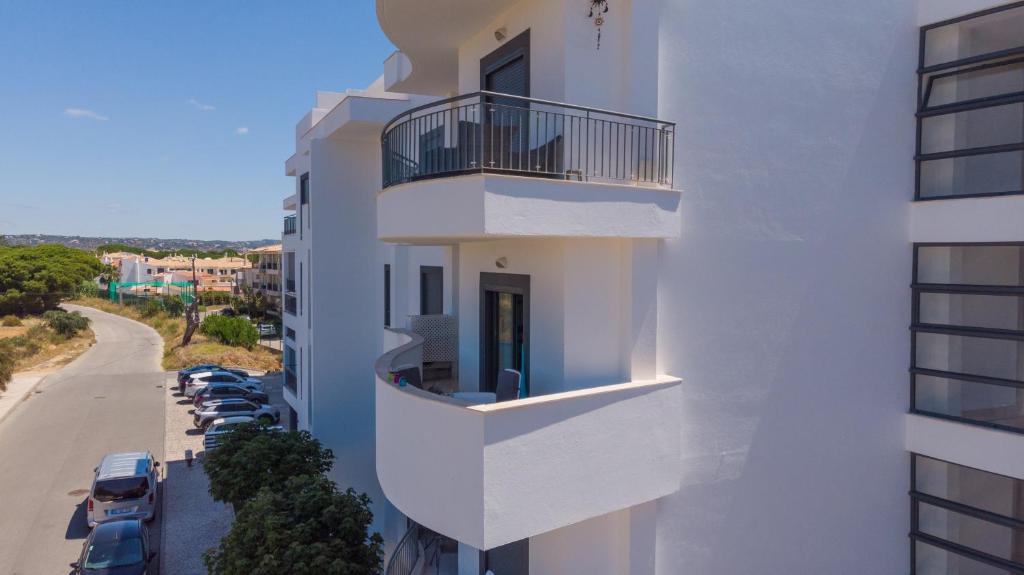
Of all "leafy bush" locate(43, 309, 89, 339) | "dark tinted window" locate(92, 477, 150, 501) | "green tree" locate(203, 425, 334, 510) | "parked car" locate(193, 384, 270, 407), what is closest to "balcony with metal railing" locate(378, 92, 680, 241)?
"green tree" locate(203, 425, 334, 510)

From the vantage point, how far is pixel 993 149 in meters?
8.30

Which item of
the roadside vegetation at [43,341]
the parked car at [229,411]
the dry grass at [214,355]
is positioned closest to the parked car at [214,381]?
the parked car at [229,411]

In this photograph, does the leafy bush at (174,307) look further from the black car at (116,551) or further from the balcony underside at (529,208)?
the balcony underside at (529,208)

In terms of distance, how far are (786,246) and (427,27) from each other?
5754 millimetres

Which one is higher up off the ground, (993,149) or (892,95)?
(892,95)

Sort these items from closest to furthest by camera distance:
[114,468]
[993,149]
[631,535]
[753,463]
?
1. [631,535]
2. [753,463]
3. [993,149]
4. [114,468]

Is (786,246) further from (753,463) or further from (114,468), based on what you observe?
(114,468)

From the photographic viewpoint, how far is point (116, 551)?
12945mm

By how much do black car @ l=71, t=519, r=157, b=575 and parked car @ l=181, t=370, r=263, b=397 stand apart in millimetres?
17167

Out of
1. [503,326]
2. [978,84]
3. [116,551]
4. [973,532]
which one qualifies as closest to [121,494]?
[116,551]

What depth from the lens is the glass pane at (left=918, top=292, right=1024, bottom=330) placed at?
27.8ft

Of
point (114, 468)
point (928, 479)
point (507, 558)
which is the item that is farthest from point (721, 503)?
point (114, 468)

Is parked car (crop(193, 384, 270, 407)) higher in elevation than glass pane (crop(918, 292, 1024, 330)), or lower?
lower

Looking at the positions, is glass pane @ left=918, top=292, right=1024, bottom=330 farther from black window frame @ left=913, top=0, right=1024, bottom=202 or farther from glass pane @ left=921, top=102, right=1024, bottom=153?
glass pane @ left=921, top=102, right=1024, bottom=153
